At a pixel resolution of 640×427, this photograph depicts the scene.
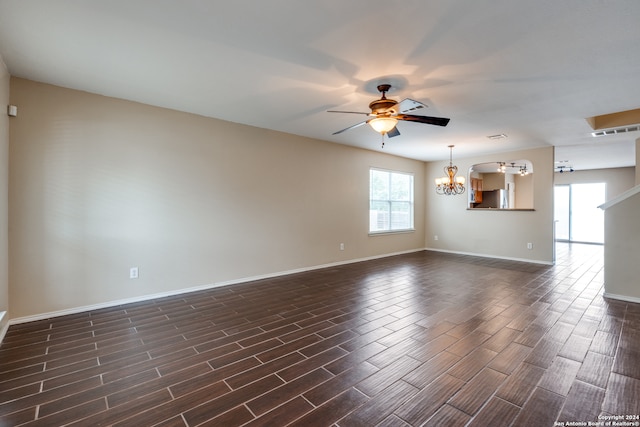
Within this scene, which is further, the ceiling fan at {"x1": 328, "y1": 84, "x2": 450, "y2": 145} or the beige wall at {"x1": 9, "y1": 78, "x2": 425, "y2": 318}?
the beige wall at {"x1": 9, "y1": 78, "x2": 425, "y2": 318}

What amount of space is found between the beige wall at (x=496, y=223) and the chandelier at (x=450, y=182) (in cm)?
27

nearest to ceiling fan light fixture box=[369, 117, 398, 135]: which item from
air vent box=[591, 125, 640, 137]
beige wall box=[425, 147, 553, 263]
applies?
air vent box=[591, 125, 640, 137]

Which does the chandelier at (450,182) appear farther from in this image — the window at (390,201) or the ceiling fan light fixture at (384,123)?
the ceiling fan light fixture at (384,123)

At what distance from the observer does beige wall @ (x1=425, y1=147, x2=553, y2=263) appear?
6.16 meters

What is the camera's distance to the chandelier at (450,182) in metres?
6.40

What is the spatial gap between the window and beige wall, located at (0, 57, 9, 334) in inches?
229

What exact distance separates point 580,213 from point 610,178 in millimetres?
1389

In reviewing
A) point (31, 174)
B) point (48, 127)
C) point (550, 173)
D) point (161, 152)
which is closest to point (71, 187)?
point (31, 174)

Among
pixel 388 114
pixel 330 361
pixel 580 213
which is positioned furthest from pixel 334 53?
pixel 580 213

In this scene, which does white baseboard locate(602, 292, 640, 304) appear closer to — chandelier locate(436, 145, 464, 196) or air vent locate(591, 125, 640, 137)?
air vent locate(591, 125, 640, 137)

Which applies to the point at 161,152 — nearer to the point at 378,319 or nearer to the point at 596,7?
the point at 378,319

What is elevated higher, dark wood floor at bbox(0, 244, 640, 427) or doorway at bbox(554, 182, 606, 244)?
doorway at bbox(554, 182, 606, 244)

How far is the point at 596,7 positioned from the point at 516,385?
8.48ft

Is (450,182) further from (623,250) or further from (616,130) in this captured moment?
(623,250)
